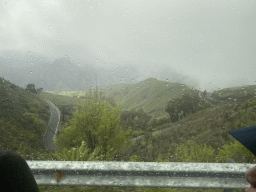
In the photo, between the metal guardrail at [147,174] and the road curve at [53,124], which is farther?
the road curve at [53,124]

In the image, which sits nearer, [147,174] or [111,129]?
[147,174]

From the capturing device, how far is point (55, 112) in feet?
25.9

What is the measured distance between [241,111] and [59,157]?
30.4 ft

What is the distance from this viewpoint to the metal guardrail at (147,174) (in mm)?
2021

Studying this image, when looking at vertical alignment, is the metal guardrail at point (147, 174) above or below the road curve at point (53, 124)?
above

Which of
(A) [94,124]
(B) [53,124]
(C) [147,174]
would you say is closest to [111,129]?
(A) [94,124]

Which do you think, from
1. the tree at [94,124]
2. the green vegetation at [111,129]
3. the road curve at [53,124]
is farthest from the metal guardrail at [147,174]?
the road curve at [53,124]

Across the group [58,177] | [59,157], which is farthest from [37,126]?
[58,177]

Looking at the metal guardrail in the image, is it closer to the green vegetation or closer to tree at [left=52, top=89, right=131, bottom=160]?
the green vegetation

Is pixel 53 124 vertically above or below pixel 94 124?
below

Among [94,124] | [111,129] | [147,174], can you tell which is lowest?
[111,129]

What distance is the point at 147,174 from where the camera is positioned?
204cm

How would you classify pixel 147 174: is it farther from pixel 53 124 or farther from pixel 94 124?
pixel 53 124

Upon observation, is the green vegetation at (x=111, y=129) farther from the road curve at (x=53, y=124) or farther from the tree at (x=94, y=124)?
the road curve at (x=53, y=124)
